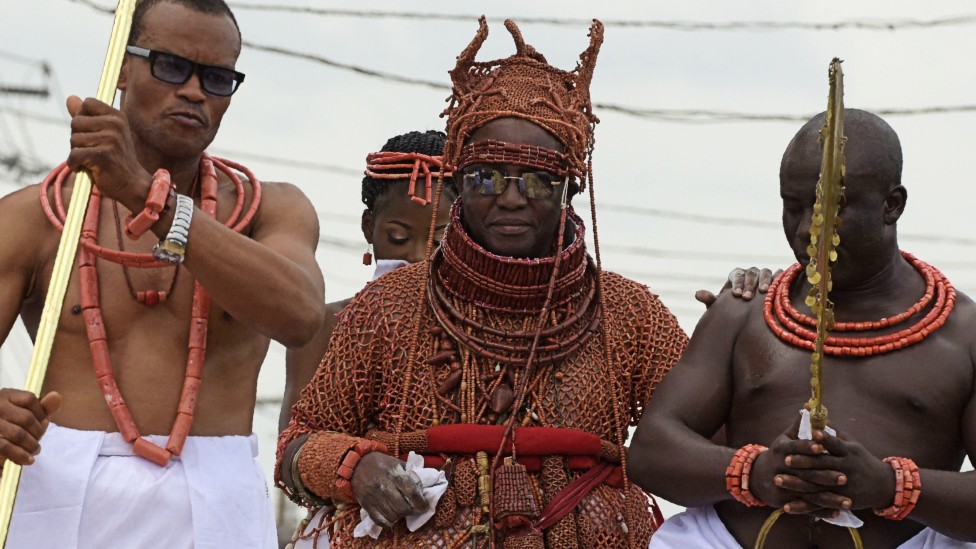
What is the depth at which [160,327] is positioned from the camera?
5.80 m

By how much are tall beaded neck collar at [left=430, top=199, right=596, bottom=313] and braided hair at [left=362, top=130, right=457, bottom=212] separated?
2.10m

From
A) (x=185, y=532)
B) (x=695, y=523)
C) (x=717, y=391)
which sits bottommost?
(x=185, y=532)

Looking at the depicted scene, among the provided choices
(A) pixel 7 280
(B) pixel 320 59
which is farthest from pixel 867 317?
(B) pixel 320 59

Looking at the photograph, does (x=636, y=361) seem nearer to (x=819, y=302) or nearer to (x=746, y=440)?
(x=746, y=440)

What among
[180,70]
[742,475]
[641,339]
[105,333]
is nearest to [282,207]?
[180,70]

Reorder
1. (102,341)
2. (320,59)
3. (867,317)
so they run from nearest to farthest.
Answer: (867,317) → (102,341) → (320,59)

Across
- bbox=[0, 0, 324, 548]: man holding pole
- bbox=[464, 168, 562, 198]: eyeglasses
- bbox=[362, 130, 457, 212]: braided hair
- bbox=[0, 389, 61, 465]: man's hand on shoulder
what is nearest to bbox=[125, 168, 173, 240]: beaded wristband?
bbox=[0, 0, 324, 548]: man holding pole

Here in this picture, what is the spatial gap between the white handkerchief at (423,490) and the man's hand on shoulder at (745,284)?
962 millimetres

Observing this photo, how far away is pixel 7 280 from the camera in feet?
18.7

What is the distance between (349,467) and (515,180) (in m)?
1.02

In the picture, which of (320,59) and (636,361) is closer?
(636,361)

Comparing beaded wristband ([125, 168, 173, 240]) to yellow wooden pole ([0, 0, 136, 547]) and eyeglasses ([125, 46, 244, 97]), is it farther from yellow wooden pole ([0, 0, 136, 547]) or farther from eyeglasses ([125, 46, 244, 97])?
eyeglasses ([125, 46, 244, 97])

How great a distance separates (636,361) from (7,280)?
77.4 inches

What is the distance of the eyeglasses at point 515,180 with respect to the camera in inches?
235
